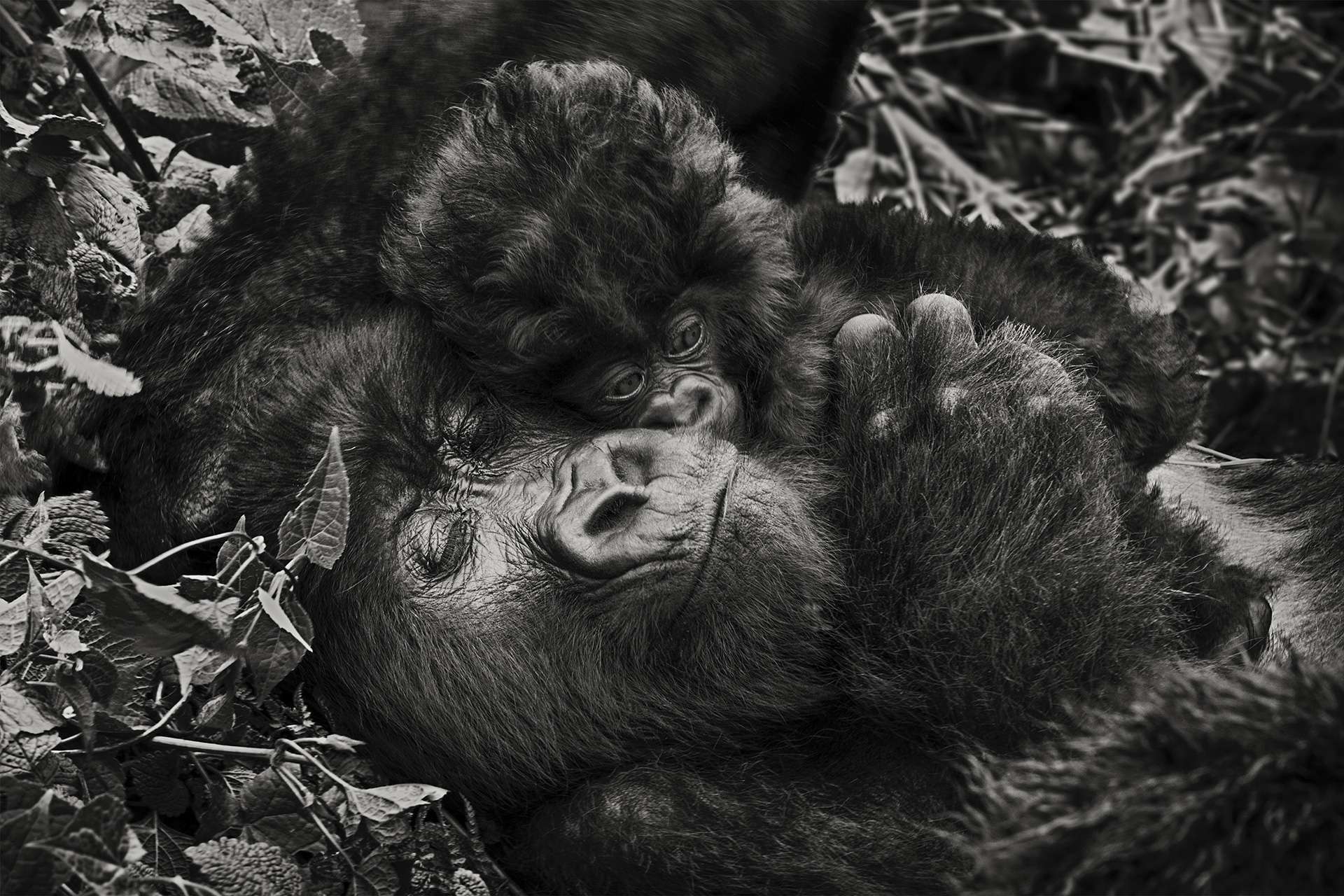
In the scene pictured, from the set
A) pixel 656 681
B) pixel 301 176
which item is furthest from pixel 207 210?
pixel 656 681

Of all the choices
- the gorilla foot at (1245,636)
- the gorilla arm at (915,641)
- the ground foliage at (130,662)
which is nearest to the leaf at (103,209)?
the ground foliage at (130,662)

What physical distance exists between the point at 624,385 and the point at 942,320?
20.2 inches

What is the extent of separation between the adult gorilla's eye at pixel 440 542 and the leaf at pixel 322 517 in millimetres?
287

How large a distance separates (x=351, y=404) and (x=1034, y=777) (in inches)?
40.3

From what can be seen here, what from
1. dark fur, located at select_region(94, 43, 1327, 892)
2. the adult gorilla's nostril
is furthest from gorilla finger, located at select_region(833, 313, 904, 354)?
the adult gorilla's nostril

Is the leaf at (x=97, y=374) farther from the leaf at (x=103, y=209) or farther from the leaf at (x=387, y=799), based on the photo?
the leaf at (x=387, y=799)

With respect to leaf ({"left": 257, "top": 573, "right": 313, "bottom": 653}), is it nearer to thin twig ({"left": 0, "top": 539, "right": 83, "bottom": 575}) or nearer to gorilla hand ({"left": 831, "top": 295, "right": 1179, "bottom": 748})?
thin twig ({"left": 0, "top": 539, "right": 83, "bottom": 575})

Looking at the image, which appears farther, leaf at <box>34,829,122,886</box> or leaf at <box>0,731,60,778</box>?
leaf at <box>0,731,60,778</box>

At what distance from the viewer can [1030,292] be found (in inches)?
94.6

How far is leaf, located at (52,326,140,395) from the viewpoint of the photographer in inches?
67.4

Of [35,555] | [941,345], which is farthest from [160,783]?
[941,345]

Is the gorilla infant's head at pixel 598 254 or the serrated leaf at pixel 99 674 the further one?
the gorilla infant's head at pixel 598 254

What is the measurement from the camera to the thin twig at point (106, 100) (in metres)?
2.28

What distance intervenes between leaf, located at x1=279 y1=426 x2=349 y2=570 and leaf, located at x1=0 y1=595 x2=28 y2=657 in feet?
1.00
